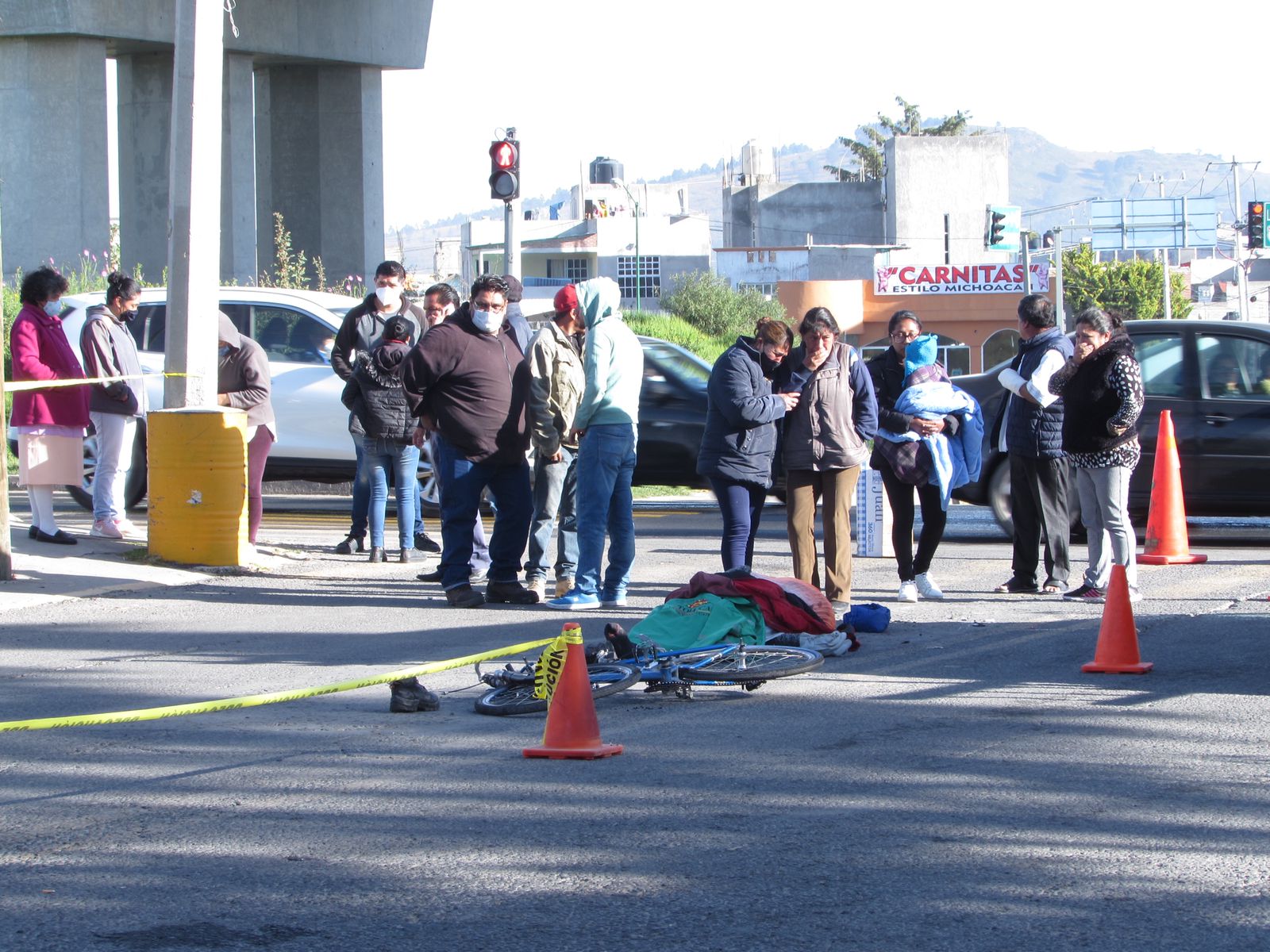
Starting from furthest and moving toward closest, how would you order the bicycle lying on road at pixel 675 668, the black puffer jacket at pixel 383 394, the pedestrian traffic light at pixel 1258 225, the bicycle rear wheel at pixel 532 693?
1. the pedestrian traffic light at pixel 1258 225
2. the black puffer jacket at pixel 383 394
3. the bicycle lying on road at pixel 675 668
4. the bicycle rear wheel at pixel 532 693

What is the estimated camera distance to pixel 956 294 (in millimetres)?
69812

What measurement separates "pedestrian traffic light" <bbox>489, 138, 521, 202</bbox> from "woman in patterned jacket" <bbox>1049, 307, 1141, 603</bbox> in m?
7.33

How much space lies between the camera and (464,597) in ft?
31.0

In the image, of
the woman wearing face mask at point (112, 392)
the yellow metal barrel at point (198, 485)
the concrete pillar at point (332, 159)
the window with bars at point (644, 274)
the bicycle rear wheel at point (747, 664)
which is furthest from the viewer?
the window with bars at point (644, 274)

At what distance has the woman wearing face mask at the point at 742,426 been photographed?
29.8ft

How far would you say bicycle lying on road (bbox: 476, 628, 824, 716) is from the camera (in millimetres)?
6785

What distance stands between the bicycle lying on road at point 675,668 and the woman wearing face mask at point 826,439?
2.13 m

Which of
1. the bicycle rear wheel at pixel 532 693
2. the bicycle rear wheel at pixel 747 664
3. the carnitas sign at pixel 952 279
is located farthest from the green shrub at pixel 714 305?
the bicycle rear wheel at pixel 532 693

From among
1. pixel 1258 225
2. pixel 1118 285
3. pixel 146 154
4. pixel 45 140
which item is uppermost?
pixel 1118 285

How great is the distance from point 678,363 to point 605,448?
18.9 feet

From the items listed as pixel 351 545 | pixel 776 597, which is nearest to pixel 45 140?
pixel 351 545

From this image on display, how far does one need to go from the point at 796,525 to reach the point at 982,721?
302cm

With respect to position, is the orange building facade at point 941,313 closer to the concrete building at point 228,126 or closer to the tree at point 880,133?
the concrete building at point 228,126

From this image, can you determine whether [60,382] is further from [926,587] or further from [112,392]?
[926,587]
